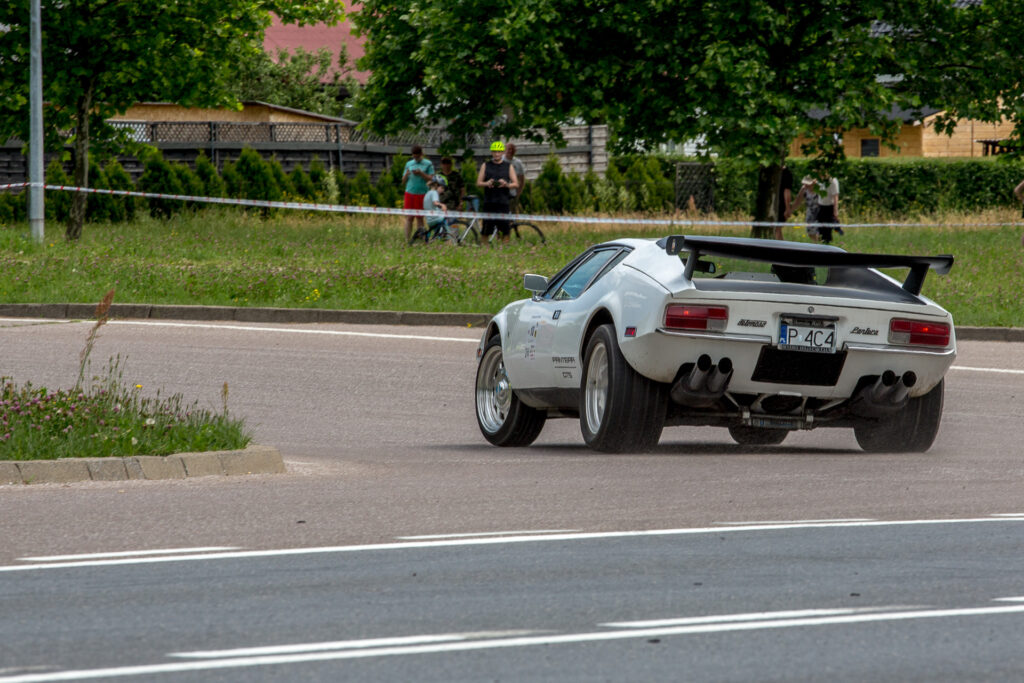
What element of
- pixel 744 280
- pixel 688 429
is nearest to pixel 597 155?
pixel 688 429

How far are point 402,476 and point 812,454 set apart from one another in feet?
9.45

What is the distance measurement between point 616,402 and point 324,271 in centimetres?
1394

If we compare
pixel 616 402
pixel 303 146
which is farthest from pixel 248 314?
pixel 303 146

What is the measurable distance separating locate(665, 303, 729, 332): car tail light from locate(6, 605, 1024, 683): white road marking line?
13.6 feet

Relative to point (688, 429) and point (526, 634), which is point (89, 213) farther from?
point (526, 634)

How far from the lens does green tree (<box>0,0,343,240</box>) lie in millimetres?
30469

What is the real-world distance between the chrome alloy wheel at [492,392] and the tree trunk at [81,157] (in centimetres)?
1901

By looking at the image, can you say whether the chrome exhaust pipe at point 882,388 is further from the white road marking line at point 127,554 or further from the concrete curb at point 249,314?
the concrete curb at point 249,314

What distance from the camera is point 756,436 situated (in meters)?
12.3

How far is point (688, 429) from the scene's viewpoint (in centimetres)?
1405

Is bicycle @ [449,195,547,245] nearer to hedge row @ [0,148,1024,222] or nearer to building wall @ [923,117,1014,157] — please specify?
hedge row @ [0,148,1024,222]

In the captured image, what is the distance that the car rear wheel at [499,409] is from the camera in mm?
12117

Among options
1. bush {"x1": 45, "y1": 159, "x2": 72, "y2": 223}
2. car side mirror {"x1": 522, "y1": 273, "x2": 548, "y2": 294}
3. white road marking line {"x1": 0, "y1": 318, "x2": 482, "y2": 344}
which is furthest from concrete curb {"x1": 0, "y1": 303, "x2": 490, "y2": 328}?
bush {"x1": 45, "y1": 159, "x2": 72, "y2": 223}

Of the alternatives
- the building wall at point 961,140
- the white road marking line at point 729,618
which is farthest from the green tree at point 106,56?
the building wall at point 961,140
